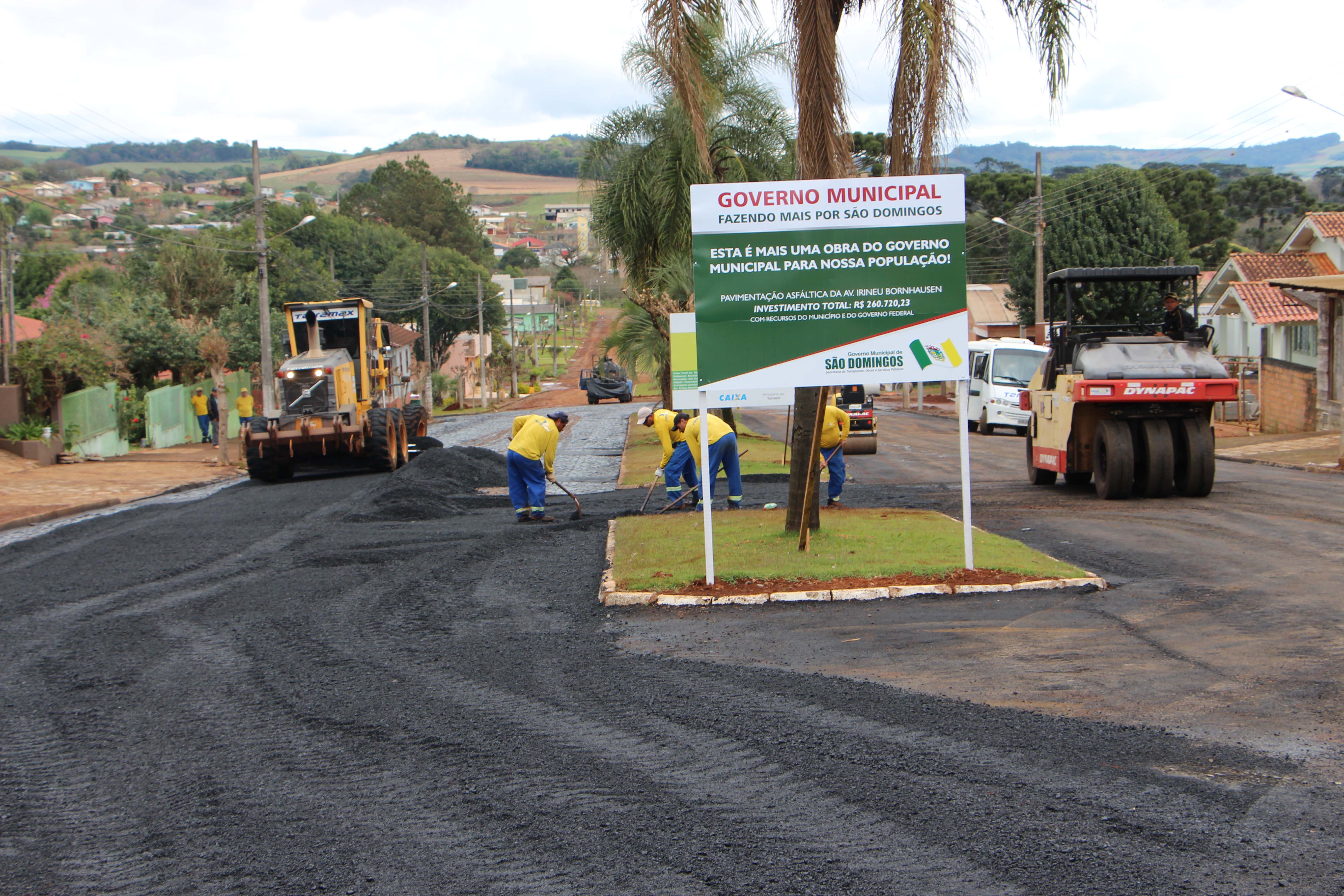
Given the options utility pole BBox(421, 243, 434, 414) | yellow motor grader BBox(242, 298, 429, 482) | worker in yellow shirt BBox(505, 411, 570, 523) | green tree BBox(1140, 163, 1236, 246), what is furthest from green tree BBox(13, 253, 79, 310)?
green tree BBox(1140, 163, 1236, 246)

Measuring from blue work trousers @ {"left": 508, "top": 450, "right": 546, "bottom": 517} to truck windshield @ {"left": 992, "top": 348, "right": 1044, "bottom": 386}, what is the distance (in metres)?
16.6

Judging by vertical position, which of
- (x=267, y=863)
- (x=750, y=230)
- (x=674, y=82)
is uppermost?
(x=674, y=82)

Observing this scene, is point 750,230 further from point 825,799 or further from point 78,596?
point 78,596

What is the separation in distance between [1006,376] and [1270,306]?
10249mm

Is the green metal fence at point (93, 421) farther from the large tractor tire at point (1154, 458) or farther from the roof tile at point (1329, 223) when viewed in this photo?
the roof tile at point (1329, 223)

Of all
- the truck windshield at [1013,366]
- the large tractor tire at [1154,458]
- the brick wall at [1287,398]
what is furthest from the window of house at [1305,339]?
the large tractor tire at [1154,458]

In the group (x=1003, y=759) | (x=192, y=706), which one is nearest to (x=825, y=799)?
(x=1003, y=759)

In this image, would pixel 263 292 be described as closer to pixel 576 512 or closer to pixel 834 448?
pixel 576 512

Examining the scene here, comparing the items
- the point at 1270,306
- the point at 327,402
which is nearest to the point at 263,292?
the point at 327,402

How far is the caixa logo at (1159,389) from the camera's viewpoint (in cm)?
1367

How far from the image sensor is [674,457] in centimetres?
1422

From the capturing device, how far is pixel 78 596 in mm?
10258

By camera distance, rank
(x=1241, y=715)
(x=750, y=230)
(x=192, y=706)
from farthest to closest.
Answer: (x=750, y=230)
(x=192, y=706)
(x=1241, y=715)

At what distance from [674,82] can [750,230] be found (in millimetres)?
1905
